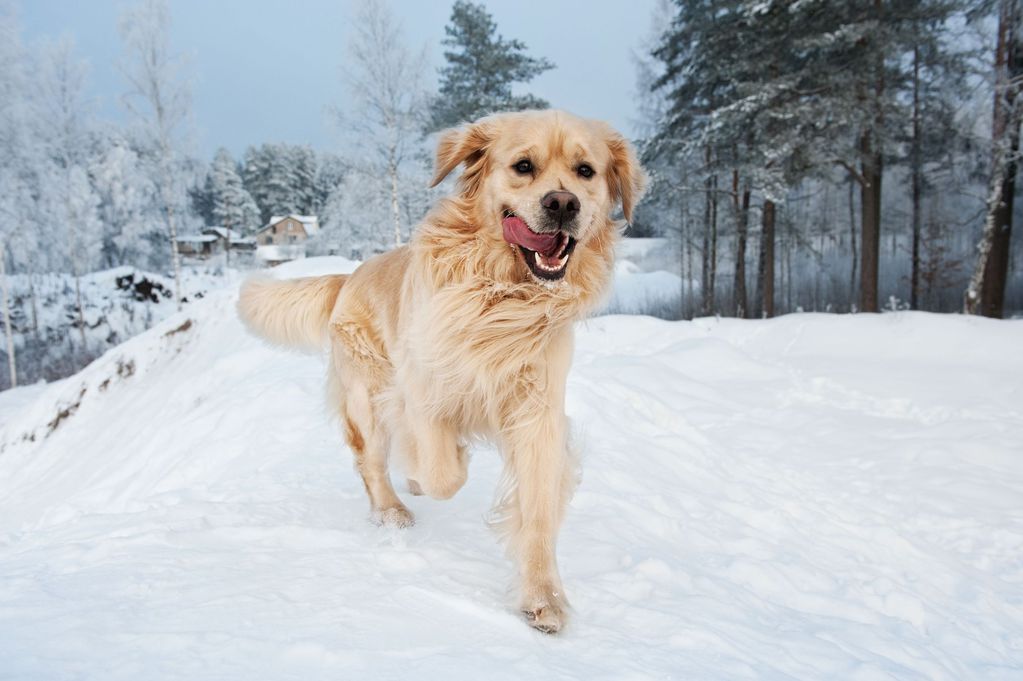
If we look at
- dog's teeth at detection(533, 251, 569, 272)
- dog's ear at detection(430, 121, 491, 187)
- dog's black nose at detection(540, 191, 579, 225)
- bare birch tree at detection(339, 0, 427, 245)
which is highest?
bare birch tree at detection(339, 0, 427, 245)

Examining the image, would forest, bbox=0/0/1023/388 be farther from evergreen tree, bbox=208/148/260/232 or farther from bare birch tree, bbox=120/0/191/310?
evergreen tree, bbox=208/148/260/232

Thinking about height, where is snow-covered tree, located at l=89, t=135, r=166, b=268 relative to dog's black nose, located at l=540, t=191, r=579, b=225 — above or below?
above

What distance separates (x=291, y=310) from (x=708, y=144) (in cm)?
1631

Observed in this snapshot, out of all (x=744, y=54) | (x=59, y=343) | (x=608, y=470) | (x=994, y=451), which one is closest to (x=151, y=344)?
(x=608, y=470)

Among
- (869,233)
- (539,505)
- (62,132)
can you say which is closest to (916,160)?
(869,233)

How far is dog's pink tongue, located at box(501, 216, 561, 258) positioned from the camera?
2506 millimetres

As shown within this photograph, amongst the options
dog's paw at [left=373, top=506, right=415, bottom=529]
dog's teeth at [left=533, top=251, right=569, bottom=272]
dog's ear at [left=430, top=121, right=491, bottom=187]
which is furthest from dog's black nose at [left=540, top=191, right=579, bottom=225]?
dog's paw at [left=373, top=506, right=415, bottom=529]

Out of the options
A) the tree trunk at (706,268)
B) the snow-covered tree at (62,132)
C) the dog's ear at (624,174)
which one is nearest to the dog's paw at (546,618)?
the dog's ear at (624,174)

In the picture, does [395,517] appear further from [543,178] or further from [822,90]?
[822,90]

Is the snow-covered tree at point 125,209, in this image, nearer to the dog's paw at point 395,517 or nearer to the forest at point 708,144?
the forest at point 708,144

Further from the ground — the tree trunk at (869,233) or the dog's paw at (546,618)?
the tree trunk at (869,233)

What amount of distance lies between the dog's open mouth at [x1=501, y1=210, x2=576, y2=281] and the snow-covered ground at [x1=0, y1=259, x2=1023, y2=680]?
1.05 m

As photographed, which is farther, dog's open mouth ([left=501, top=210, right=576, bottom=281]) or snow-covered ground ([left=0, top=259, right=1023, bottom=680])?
dog's open mouth ([left=501, top=210, right=576, bottom=281])

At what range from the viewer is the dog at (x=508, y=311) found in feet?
8.05
